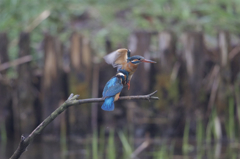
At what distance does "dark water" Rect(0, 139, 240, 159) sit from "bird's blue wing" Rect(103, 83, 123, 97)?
257 centimetres

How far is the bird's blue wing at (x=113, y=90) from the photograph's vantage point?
136 centimetres

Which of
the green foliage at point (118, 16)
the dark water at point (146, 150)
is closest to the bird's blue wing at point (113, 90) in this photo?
the dark water at point (146, 150)

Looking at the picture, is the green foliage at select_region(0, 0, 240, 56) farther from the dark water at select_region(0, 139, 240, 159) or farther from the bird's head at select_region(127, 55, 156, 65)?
the bird's head at select_region(127, 55, 156, 65)

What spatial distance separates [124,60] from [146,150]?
298 cm

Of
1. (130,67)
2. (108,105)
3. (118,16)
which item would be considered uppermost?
(118,16)

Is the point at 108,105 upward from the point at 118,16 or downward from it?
downward

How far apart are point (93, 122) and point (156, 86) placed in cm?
102

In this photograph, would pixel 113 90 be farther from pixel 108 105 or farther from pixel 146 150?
pixel 146 150

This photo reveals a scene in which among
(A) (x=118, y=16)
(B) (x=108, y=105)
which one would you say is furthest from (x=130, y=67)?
(A) (x=118, y=16)

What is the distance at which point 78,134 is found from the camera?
4.69 metres

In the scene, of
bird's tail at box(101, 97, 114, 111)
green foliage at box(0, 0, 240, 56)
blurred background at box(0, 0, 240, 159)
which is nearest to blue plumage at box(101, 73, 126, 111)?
bird's tail at box(101, 97, 114, 111)

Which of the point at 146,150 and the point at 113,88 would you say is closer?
the point at 113,88

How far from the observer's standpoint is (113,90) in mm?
1382

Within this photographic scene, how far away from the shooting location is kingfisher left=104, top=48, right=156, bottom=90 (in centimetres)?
136
